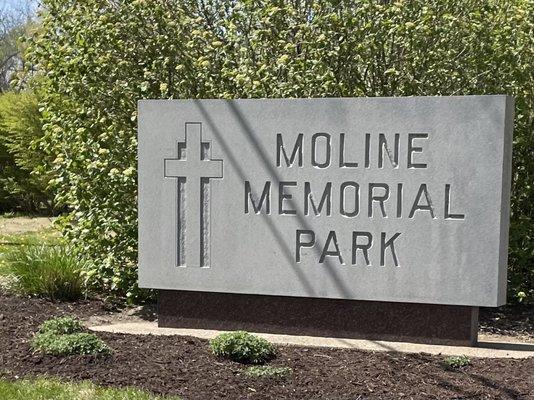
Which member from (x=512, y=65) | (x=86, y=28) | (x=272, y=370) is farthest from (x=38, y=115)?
(x=272, y=370)

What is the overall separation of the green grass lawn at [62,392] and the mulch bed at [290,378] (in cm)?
15

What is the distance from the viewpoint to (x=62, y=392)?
4605mm

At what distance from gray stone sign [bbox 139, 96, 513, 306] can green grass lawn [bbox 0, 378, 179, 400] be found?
1.78 meters

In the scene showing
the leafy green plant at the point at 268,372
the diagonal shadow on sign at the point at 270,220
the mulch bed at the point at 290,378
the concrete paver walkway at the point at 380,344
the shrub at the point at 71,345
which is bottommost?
the concrete paver walkway at the point at 380,344

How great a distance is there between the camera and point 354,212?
19.6 ft

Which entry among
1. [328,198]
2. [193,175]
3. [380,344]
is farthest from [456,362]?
[193,175]

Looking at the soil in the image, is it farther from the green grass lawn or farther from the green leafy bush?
the green leafy bush

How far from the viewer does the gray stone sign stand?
573cm

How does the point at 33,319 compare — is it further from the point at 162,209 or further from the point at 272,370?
the point at 272,370

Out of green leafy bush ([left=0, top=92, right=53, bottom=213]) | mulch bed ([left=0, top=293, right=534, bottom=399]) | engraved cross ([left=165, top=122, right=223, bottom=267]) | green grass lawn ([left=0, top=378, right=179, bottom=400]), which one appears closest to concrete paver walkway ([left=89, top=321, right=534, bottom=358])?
mulch bed ([left=0, top=293, right=534, bottom=399])

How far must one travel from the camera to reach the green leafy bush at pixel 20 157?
15.2m

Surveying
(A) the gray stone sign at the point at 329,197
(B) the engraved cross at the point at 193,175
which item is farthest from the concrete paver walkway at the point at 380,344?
(B) the engraved cross at the point at 193,175

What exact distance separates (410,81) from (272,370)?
3309mm

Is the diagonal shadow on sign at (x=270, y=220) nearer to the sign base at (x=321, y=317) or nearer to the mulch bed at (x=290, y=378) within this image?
the sign base at (x=321, y=317)
